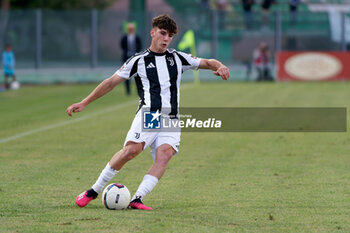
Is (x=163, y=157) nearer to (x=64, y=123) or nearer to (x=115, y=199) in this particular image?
(x=115, y=199)

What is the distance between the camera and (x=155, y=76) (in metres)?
7.48

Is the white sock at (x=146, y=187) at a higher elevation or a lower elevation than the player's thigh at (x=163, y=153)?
lower

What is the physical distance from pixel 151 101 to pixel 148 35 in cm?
2753

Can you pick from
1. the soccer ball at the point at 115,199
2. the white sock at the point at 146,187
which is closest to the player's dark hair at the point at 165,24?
the white sock at the point at 146,187

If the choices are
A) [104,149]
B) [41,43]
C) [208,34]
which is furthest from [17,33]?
[104,149]

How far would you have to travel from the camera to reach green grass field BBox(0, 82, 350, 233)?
6730 mm

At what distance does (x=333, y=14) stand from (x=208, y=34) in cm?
584

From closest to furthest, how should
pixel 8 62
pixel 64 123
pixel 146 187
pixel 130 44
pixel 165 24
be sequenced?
pixel 165 24 < pixel 146 187 < pixel 64 123 < pixel 130 44 < pixel 8 62

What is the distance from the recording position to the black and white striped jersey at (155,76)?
294 inches

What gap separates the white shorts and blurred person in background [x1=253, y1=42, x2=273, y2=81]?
1043 inches

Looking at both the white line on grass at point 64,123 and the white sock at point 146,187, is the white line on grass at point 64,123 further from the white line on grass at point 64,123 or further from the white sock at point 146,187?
the white sock at point 146,187

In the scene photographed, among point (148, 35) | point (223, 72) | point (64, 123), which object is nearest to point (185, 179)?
point (223, 72)

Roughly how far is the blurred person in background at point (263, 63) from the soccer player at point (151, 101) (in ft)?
86.6

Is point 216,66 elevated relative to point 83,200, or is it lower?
elevated
